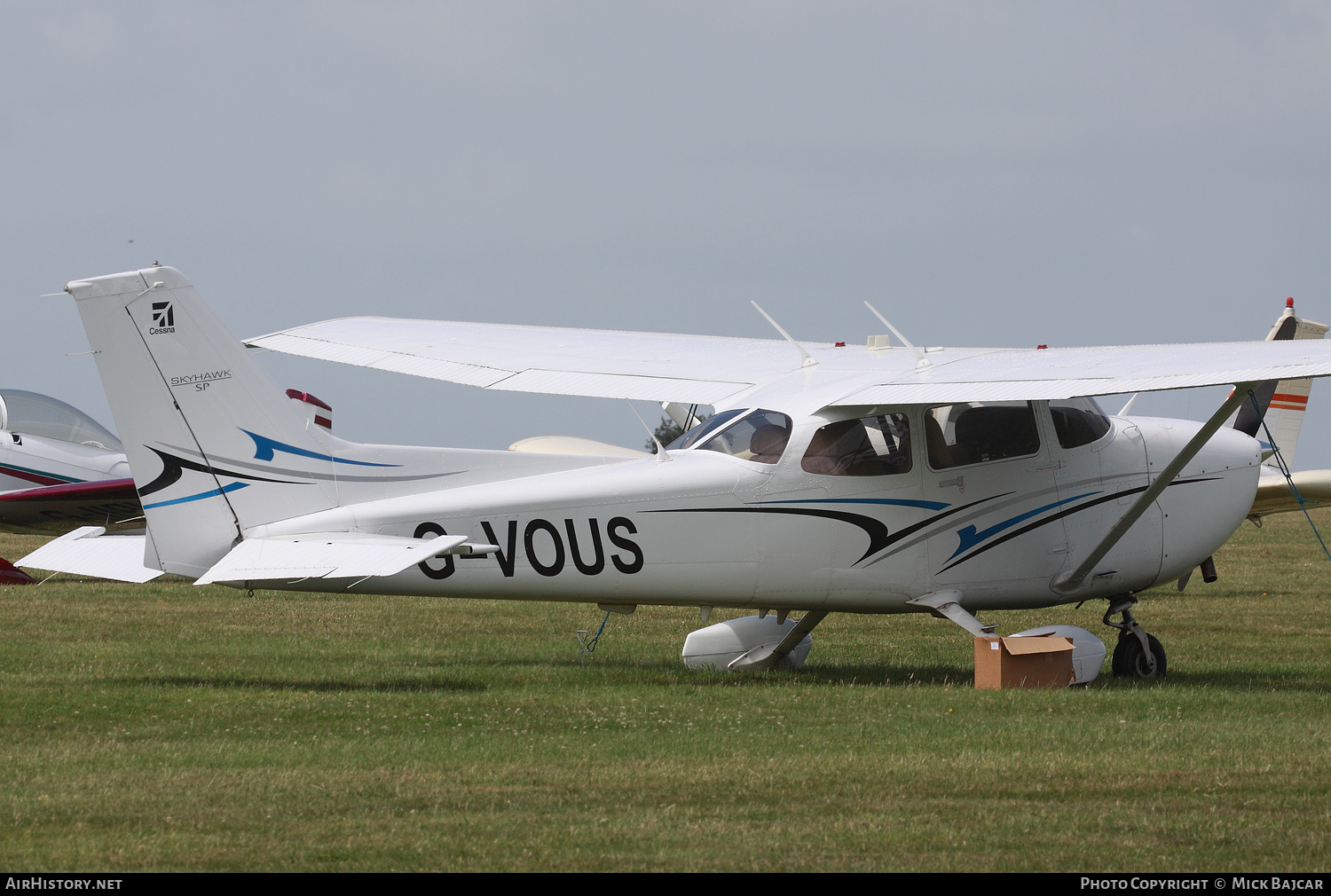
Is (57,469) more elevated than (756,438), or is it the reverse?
(756,438)

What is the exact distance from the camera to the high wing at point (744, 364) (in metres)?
8.72

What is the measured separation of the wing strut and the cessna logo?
19.6 feet

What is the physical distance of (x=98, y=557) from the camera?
9.33 meters

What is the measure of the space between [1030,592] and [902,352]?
2.11 meters

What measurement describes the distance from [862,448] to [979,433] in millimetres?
859


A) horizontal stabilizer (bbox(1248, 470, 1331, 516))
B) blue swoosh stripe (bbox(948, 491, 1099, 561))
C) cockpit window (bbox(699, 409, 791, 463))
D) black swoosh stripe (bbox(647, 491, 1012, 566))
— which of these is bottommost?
horizontal stabilizer (bbox(1248, 470, 1331, 516))

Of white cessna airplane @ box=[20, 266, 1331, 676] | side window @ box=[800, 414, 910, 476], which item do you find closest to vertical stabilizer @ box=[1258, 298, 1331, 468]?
white cessna airplane @ box=[20, 266, 1331, 676]

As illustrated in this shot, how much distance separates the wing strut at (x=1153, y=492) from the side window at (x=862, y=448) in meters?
1.44

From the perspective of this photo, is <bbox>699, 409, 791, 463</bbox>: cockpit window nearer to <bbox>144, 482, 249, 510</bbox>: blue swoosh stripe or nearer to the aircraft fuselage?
the aircraft fuselage

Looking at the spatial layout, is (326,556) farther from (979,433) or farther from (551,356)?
(979,433)

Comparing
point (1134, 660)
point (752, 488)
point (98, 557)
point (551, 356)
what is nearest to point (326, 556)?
point (98, 557)

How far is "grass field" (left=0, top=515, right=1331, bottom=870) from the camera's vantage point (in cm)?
525
